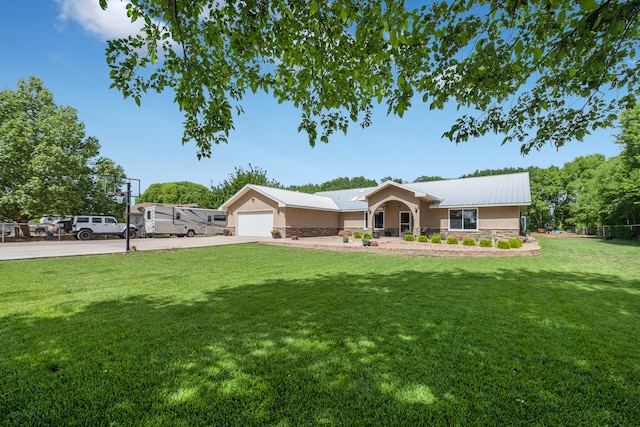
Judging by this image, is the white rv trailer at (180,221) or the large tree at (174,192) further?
the large tree at (174,192)

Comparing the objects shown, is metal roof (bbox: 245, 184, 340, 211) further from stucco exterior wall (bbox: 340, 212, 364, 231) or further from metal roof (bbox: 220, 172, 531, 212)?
stucco exterior wall (bbox: 340, 212, 364, 231)

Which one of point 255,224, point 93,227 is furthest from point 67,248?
point 255,224

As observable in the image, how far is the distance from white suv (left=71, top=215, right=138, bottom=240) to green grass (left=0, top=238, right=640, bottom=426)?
16624 millimetres

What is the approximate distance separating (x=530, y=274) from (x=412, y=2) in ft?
26.7

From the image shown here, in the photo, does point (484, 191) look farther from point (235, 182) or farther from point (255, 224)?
point (235, 182)

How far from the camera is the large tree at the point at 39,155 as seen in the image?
63.6ft

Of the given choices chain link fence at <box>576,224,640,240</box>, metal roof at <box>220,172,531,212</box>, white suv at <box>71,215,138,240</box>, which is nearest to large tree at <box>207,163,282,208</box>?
metal roof at <box>220,172,531,212</box>

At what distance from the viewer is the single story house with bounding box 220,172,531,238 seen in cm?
1859

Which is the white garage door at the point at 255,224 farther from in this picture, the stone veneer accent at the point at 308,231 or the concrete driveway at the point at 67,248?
the concrete driveway at the point at 67,248

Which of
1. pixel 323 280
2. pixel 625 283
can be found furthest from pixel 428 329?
pixel 625 283

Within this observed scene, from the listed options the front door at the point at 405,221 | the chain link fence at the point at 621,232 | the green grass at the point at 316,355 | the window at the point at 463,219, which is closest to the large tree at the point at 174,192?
the front door at the point at 405,221

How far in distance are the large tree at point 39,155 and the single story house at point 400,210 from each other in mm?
11154

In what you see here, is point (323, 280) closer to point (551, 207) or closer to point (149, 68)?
point (149, 68)

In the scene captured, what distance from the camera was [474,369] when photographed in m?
2.93
